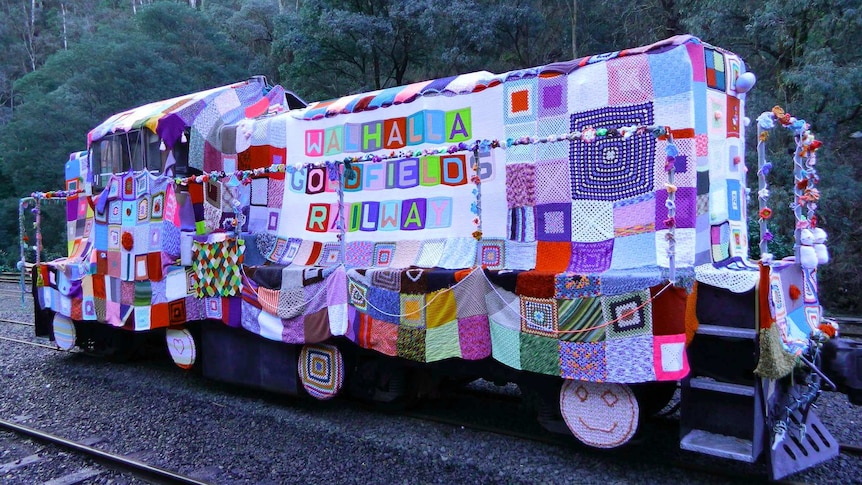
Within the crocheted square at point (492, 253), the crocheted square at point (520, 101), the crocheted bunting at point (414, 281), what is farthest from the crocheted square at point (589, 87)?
the crocheted bunting at point (414, 281)

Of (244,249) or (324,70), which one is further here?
(324,70)

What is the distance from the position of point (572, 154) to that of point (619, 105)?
51cm

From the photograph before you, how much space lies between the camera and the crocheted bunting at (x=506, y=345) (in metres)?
4.75

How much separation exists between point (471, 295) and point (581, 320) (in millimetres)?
966

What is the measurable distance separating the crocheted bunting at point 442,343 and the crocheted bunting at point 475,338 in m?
0.07

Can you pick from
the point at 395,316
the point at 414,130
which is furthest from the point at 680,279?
the point at 414,130

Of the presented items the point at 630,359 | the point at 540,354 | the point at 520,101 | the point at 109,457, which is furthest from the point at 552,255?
the point at 109,457

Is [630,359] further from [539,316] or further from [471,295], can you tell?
[471,295]

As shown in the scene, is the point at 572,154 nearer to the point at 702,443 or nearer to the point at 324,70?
the point at 702,443

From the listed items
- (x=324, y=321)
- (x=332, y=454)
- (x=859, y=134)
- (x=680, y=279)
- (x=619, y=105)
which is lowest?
(x=332, y=454)

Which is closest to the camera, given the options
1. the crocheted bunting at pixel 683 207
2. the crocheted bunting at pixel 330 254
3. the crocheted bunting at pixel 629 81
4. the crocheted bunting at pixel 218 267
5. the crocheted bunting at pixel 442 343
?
the crocheted bunting at pixel 683 207

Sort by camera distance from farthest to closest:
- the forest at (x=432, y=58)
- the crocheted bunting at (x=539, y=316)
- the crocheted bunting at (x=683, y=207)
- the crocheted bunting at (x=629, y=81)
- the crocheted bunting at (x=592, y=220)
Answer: the forest at (x=432, y=58) → the crocheted bunting at (x=592, y=220) → the crocheted bunting at (x=629, y=81) → the crocheted bunting at (x=539, y=316) → the crocheted bunting at (x=683, y=207)

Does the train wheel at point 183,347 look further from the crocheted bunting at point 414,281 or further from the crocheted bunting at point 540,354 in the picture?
the crocheted bunting at point 540,354

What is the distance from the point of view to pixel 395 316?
17.9 feet
